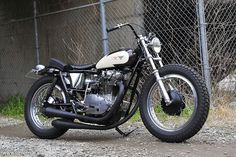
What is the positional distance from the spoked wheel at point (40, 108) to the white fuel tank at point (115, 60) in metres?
0.77

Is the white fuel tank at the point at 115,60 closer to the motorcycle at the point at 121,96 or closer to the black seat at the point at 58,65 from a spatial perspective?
the motorcycle at the point at 121,96

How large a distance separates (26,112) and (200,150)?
2.63m

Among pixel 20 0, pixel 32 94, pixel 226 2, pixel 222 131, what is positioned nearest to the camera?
pixel 222 131

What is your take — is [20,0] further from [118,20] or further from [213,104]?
[213,104]

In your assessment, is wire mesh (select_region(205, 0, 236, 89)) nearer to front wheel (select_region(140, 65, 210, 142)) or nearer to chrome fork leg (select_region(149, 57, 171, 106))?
front wheel (select_region(140, 65, 210, 142))

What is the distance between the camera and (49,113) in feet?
20.1

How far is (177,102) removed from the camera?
208 inches

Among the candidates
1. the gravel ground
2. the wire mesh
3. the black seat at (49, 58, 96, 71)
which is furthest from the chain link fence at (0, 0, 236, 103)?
the black seat at (49, 58, 96, 71)

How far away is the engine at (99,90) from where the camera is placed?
226 inches

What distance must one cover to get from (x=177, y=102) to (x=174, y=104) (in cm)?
4

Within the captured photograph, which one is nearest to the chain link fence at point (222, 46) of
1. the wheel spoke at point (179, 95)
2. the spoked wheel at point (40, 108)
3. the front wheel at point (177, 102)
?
the wheel spoke at point (179, 95)

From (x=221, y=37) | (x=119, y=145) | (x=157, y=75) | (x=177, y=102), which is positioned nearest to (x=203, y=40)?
(x=221, y=37)

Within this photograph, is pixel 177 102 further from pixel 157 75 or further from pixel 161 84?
pixel 157 75

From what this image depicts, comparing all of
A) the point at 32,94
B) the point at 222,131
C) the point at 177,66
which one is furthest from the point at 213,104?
the point at 32,94
